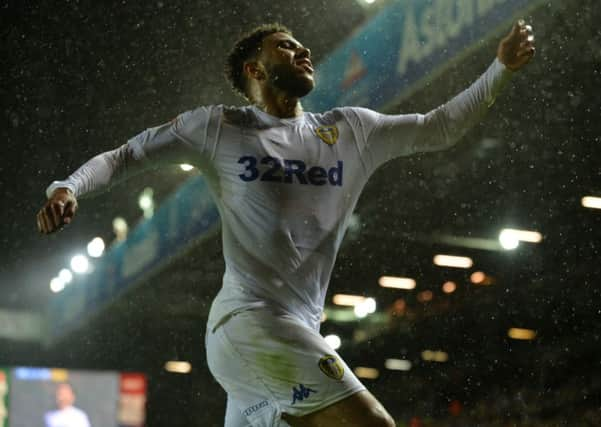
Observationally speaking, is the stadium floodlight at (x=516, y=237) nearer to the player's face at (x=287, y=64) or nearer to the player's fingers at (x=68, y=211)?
the player's face at (x=287, y=64)

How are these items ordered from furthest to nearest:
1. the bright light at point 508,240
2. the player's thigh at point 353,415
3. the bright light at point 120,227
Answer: the bright light at point 508,240 → the bright light at point 120,227 → the player's thigh at point 353,415

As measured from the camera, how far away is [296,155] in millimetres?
3465

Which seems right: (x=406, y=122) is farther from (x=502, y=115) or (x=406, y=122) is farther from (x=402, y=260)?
(x=402, y=260)

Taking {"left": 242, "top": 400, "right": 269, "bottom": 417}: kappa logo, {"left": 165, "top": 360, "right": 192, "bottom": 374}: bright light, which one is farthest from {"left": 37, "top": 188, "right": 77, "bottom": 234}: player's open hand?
{"left": 165, "top": 360, "right": 192, "bottom": 374}: bright light

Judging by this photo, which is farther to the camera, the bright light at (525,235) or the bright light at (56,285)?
the bright light at (56,285)

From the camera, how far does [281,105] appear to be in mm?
3693

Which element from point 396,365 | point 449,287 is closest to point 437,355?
point 449,287

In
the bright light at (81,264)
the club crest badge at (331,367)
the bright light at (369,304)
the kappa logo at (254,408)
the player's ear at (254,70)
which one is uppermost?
the bright light at (369,304)

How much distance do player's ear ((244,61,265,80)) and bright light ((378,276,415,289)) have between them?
17.6 meters

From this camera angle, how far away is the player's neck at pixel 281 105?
145 inches

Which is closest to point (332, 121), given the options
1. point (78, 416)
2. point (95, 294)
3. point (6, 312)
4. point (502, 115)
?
point (502, 115)

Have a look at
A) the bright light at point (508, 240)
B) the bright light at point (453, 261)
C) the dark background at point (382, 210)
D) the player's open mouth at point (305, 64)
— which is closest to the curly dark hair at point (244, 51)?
the player's open mouth at point (305, 64)

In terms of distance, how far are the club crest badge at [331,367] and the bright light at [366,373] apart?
71.6 ft

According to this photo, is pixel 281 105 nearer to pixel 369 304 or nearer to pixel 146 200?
pixel 146 200
